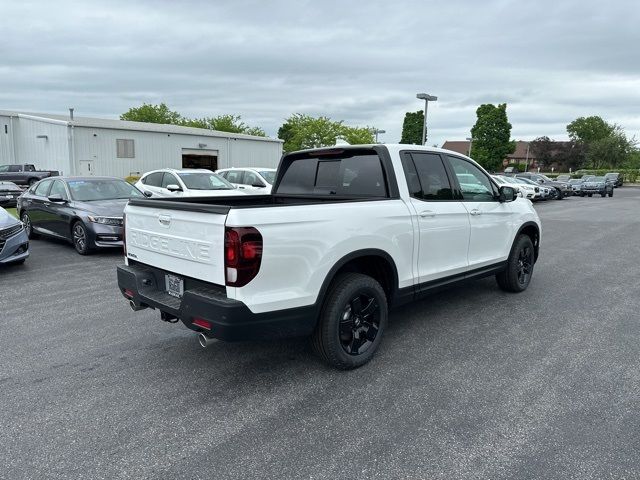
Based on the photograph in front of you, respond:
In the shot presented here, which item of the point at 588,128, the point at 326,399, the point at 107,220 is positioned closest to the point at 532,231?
the point at 326,399

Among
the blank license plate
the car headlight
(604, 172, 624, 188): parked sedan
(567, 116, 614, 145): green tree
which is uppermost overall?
(567, 116, 614, 145): green tree

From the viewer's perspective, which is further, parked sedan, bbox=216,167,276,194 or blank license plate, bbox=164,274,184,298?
parked sedan, bbox=216,167,276,194

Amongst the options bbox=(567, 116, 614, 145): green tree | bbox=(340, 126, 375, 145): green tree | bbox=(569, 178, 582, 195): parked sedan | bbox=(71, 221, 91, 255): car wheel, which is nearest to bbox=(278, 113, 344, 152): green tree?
bbox=(340, 126, 375, 145): green tree

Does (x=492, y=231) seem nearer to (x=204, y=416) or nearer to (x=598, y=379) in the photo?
(x=598, y=379)

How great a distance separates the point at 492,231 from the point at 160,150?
29.0 meters

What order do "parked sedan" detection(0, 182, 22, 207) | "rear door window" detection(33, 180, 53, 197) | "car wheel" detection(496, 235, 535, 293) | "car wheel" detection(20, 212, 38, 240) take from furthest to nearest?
"parked sedan" detection(0, 182, 22, 207) → "car wheel" detection(20, 212, 38, 240) → "rear door window" detection(33, 180, 53, 197) → "car wheel" detection(496, 235, 535, 293)

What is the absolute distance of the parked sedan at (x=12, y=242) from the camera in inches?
282

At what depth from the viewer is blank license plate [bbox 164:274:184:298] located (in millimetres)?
3645

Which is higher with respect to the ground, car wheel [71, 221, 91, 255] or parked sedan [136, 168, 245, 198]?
parked sedan [136, 168, 245, 198]

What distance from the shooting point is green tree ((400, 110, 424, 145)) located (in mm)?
52750

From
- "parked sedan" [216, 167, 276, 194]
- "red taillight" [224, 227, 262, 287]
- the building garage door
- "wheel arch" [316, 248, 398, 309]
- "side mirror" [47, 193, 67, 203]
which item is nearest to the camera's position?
"red taillight" [224, 227, 262, 287]

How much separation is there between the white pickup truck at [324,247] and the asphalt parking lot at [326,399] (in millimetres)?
483

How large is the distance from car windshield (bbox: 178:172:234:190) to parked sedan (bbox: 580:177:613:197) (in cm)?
3000

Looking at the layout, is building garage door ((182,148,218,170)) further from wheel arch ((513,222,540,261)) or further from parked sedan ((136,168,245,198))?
wheel arch ((513,222,540,261))
